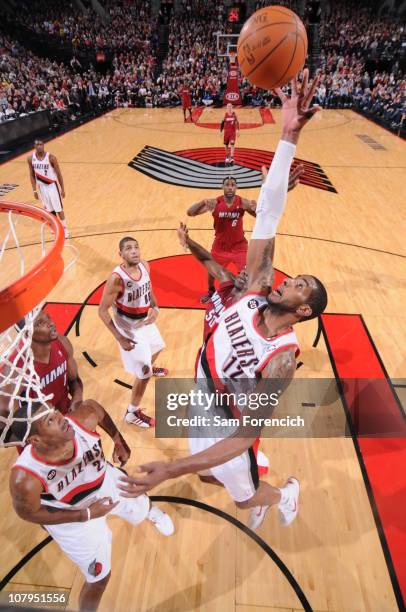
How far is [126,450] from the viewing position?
9.69 ft

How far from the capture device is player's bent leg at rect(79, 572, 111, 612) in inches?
99.5

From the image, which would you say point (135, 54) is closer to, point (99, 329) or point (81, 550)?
point (99, 329)

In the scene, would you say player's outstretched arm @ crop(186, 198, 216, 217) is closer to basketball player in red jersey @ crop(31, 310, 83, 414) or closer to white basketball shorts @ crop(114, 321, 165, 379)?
white basketball shorts @ crop(114, 321, 165, 379)

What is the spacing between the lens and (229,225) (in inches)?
211

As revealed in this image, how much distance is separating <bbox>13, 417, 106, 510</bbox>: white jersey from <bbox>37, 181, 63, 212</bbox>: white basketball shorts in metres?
5.97

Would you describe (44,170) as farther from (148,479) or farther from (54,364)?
(148,479)

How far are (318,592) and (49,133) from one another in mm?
17392

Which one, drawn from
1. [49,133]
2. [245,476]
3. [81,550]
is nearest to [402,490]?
[245,476]

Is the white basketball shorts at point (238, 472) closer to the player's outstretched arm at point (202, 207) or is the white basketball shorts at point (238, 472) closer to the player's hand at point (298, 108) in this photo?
the player's hand at point (298, 108)

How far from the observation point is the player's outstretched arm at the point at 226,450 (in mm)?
1828

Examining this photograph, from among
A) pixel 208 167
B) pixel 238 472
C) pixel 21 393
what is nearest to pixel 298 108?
pixel 238 472

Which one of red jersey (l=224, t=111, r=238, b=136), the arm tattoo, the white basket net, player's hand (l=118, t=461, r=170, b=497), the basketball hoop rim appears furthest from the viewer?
red jersey (l=224, t=111, r=238, b=136)

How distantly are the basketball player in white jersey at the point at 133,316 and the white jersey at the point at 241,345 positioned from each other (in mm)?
1194

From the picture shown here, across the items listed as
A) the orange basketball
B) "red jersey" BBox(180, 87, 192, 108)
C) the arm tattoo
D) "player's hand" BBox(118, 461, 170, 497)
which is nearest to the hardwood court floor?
"player's hand" BBox(118, 461, 170, 497)
